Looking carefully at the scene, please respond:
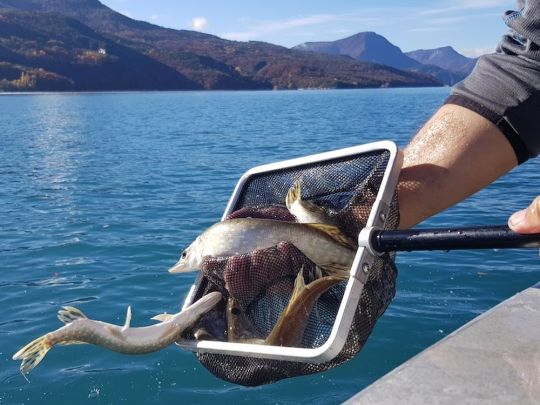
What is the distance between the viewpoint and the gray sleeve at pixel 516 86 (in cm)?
288

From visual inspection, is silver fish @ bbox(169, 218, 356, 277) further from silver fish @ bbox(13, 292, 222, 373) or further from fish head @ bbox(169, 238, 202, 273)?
silver fish @ bbox(13, 292, 222, 373)

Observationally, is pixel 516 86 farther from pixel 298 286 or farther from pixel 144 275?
pixel 144 275

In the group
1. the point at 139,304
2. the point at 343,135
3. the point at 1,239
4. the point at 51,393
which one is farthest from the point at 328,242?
the point at 343,135

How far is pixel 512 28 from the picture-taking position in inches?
116

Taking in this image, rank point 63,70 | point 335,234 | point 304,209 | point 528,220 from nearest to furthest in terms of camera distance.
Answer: point 528,220
point 335,234
point 304,209
point 63,70

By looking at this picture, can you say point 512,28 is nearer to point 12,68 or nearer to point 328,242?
point 328,242

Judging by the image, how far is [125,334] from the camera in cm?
330

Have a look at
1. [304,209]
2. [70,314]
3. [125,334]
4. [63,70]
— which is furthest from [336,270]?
[63,70]

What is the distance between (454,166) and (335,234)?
671 mm

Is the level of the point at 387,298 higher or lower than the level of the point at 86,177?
higher

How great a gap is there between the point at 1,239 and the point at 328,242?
15.0 metres

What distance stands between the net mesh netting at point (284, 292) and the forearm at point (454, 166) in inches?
6.0

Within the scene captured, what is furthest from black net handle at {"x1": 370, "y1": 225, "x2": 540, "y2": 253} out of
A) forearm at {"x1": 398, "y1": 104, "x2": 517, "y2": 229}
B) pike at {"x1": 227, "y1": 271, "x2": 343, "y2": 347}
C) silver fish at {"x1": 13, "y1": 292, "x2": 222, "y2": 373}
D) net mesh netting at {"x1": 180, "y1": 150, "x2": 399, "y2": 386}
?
silver fish at {"x1": 13, "y1": 292, "x2": 222, "y2": 373}

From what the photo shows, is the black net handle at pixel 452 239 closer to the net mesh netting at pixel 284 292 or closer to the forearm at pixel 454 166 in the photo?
the net mesh netting at pixel 284 292
